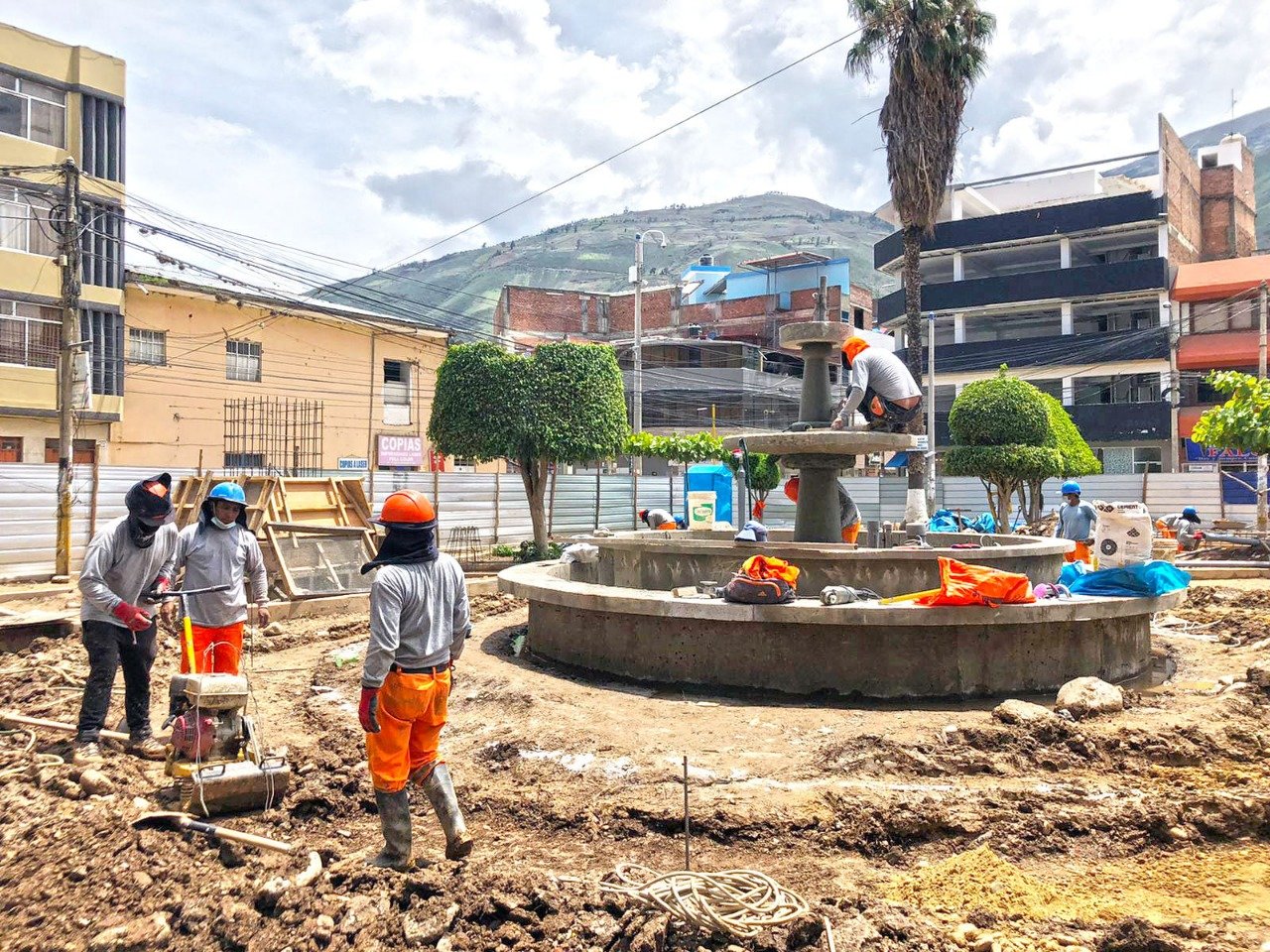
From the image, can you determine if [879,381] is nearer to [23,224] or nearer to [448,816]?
[448,816]

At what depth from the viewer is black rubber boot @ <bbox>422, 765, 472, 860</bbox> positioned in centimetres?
416

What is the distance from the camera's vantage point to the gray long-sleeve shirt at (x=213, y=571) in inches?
237

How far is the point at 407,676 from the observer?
413cm

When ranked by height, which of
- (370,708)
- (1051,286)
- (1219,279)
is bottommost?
(370,708)

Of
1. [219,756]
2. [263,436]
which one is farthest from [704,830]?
[263,436]

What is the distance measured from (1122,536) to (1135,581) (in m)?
2.34

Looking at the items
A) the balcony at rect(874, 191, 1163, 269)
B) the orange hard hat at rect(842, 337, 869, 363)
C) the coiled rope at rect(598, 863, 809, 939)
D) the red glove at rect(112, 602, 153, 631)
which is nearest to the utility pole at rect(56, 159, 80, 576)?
the red glove at rect(112, 602, 153, 631)

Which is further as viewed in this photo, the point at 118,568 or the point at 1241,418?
the point at 1241,418

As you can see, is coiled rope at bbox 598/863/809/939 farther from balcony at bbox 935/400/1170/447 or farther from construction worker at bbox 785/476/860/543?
balcony at bbox 935/400/1170/447

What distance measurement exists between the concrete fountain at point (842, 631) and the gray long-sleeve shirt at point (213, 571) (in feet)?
8.78

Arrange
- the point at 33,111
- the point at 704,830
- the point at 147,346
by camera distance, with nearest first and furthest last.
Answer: the point at 704,830 → the point at 33,111 → the point at 147,346

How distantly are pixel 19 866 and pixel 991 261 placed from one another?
45.0 m

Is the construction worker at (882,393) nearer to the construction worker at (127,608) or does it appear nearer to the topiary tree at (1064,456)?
the construction worker at (127,608)

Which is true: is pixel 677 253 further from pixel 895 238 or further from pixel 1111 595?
pixel 1111 595
